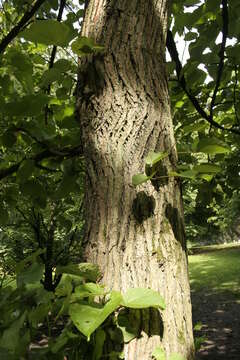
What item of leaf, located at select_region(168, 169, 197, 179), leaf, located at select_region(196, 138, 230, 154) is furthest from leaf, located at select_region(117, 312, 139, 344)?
leaf, located at select_region(196, 138, 230, 154)

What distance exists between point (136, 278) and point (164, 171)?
30 centimetres

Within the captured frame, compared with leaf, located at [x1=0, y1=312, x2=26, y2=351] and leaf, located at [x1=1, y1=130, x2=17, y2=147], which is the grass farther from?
leaf, located at [x1=0, y1=312, x2=26, y2=351]

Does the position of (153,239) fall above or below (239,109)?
A: below

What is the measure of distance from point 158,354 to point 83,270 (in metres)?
0.26

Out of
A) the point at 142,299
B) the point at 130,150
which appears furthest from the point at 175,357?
the point at 130,150

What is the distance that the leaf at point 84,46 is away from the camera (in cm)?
94

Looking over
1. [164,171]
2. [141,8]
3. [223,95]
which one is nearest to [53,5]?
[223,95]

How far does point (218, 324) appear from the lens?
6.58 meters

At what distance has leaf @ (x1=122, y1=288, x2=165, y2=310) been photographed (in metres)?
0.69

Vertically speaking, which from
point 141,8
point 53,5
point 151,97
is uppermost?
point 53,5

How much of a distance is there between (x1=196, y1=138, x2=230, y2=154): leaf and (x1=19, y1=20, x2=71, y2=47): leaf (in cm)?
48

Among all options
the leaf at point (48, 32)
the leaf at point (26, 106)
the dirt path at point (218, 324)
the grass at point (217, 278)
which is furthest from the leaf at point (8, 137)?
the grass at point (217, 278)

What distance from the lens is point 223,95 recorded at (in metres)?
2.85

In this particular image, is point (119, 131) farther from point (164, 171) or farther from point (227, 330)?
point (227, 330)
